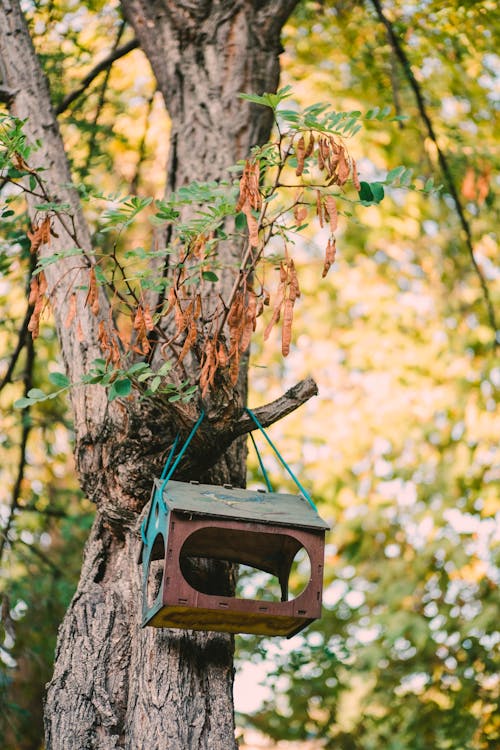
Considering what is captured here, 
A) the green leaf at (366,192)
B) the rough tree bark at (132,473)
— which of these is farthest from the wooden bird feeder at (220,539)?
the green leaf at (366,192)

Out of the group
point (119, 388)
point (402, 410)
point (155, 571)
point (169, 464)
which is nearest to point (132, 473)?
point (169, 464)

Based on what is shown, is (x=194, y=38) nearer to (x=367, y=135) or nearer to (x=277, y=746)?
(x=367, y=135)

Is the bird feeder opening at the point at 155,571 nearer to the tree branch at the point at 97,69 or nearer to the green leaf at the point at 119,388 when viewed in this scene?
the green leaf at the point at 119,388

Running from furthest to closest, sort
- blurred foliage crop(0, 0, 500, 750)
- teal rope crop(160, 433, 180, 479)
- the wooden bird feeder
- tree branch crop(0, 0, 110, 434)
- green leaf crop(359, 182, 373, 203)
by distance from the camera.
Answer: blurred foliage crop(0, 0, 500, 750)
tree branch crop(0, 0, 110, 434)
teal rope crop(160, 433, 180, 479)
green leaf crop(359, 182, 373, 203)
the wooden bird feeder

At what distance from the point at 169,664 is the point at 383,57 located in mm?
3643

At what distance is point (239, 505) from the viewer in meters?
2.07

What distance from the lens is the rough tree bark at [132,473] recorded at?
2137mm

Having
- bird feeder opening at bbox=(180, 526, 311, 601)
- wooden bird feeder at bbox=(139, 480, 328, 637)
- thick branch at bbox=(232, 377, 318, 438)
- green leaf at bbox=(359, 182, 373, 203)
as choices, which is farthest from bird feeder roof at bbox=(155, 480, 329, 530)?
green leaf at bbox=(359, 182, 373, 203)

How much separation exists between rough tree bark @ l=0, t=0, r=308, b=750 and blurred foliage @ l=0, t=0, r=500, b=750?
1.02m

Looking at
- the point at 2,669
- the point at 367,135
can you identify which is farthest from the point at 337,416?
the point at 2,669

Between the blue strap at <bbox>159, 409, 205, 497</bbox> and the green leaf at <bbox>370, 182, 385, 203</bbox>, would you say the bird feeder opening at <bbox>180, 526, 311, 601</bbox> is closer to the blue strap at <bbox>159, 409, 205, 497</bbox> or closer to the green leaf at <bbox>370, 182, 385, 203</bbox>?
the blue strap at <bbox>159, 409, 205, 497</bbox>

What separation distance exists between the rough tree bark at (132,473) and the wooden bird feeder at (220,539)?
14 centimetres

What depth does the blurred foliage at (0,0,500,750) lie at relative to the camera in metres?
4.52

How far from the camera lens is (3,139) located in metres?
2.01
